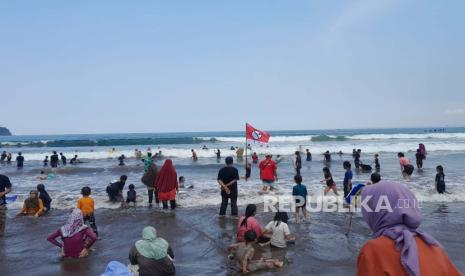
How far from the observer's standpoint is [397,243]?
2100mm

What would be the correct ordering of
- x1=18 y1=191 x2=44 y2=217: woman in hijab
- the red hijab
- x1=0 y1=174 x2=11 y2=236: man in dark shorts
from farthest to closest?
x1=18 y1=191 x2=44 y2=217: woman in hijab < the red hijab < x1=0 y1=174 x2=11 y2=236: man in dark shorts

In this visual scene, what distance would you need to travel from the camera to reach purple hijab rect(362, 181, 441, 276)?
2061mm

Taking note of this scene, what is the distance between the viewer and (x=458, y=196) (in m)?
13.7

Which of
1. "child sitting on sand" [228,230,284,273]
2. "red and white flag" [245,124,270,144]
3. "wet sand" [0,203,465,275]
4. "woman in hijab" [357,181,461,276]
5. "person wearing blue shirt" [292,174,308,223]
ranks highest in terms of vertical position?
"red and white flag" [245,124,270,144]

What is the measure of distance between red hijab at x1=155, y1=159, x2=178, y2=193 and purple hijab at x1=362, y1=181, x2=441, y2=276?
31.2 ft

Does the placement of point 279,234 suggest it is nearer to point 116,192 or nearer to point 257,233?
point 257,233

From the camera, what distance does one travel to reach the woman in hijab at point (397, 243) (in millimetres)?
2066

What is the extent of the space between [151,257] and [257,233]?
2700 millimetres

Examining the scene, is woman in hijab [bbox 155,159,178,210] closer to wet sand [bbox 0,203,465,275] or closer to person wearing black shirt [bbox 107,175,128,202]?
wet sand [bbox 0,203,465,275]

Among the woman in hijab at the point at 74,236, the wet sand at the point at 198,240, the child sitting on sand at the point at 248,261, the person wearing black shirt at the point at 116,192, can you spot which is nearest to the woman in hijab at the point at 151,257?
the wet sand at the point at 198,240

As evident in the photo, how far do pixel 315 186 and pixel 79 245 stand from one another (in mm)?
11789

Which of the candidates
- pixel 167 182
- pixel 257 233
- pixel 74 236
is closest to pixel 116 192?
pixel 167 182

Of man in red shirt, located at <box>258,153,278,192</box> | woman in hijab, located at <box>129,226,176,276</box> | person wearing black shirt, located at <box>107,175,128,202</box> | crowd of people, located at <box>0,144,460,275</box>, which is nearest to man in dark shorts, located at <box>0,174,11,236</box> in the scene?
crowd of people, located at <box>0,144,460,275</box>

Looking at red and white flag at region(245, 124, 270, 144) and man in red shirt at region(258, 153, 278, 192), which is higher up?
red and white flag at region(245, 124, 270, 144)
